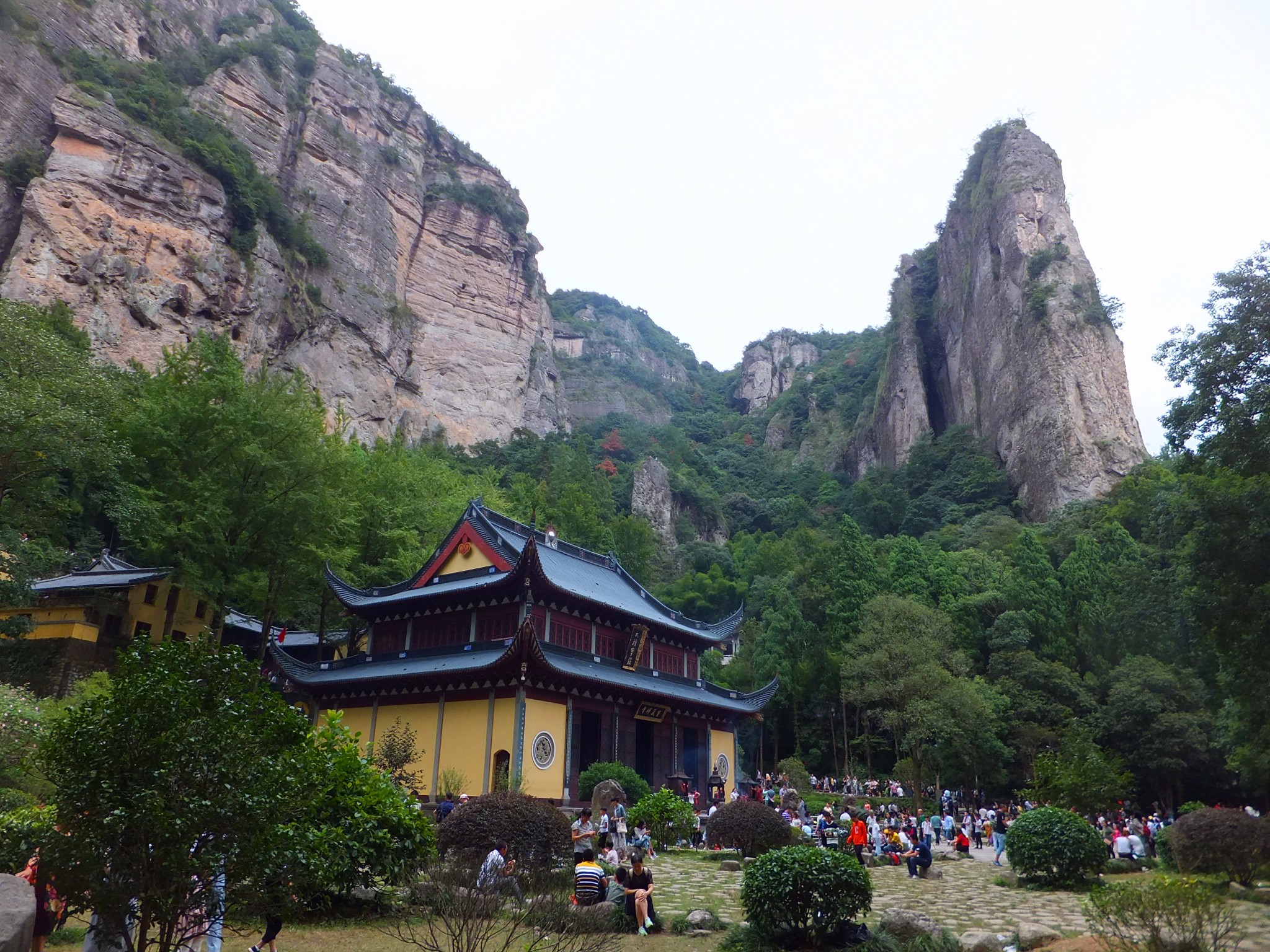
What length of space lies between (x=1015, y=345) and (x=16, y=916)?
74902mm

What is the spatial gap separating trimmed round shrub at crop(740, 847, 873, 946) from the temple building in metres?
12.9

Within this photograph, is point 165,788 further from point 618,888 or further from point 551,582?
point 551,582

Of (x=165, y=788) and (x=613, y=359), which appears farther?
(x=613, y=359)

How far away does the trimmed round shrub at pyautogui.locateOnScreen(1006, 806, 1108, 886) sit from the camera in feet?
45.9

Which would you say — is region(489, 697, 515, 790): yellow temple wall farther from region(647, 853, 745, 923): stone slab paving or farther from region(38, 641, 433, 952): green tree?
region(38, 641, 433, 952): green tree

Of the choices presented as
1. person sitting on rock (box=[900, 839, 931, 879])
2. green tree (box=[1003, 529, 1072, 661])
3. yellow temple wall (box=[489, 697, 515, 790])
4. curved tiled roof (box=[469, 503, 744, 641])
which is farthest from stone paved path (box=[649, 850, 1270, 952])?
green tree (box=[1003, 529, 1072, 661])

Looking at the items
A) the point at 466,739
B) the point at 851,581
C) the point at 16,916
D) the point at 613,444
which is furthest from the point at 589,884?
the point at 613,444

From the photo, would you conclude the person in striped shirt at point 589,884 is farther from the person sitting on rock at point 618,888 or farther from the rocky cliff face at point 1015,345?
the rocky cliff face at point 1015,345

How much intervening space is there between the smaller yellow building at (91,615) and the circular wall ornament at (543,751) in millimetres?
12300

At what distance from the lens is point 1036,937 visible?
28.9 ft

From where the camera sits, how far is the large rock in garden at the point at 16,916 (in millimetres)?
5621

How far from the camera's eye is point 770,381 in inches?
4973

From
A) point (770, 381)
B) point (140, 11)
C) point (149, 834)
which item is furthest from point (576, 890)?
point (770, 381)

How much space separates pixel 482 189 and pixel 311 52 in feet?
58.4
